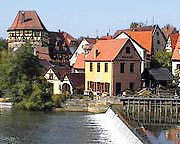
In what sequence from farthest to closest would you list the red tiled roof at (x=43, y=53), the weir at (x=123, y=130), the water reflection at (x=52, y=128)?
the red tiled roof at (x=43, y=53), the water reflection at (x=52, y=128), the weir at (x=123, y=130)

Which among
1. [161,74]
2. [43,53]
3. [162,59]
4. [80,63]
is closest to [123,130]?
[161,74]

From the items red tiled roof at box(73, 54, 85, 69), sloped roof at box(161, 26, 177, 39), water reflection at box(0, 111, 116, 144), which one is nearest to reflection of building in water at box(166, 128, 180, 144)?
water reflection at box(0, 111, 116, 144)

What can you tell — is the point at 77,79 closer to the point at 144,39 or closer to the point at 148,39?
the point at 144,39

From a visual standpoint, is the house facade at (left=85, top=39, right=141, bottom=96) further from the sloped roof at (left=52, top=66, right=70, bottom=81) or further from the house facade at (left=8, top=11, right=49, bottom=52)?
the house facade at (left=8, top=11, right=49, bottom=52)

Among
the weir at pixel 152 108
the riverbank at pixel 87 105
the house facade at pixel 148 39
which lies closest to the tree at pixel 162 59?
the house facade at pixel 148 39

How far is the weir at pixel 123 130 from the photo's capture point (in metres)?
28.4

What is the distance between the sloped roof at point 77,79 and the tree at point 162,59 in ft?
27.5

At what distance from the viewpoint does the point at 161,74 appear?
5403cm

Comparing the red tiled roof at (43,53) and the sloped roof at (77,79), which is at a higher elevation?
the red tiled roof at (43,53)

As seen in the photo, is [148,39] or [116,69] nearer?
[116,69]

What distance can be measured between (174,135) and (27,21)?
52.9 metres

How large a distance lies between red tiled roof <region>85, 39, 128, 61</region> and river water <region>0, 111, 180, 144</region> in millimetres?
9683

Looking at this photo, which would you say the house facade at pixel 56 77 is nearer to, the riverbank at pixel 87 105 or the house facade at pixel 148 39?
the riverbank at pixel 87 105

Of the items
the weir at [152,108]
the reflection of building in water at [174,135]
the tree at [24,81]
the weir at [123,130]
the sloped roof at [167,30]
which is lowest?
the reflection of building in water at [174,135]
